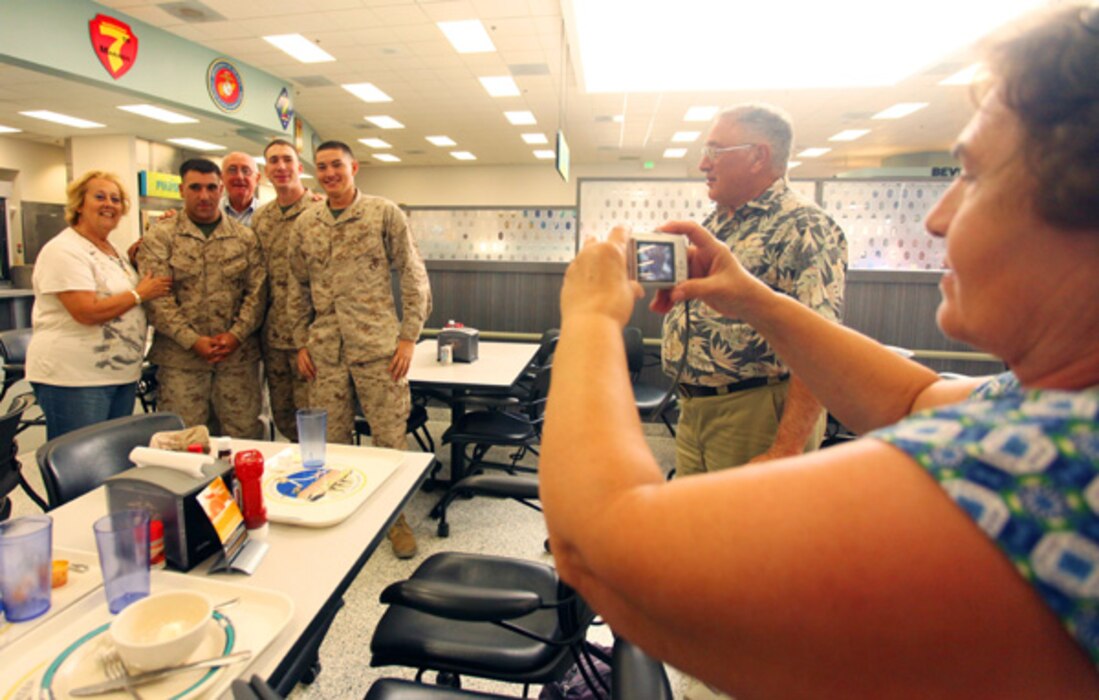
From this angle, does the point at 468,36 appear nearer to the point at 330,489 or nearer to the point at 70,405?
the point at 70,405

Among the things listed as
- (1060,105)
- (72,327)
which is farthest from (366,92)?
(1060,105)

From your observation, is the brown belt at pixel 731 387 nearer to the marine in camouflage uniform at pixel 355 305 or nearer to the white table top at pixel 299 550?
the white table top at pixel 299 550

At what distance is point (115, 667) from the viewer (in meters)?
0.75

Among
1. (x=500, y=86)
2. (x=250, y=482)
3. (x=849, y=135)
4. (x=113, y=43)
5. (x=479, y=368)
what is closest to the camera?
(x=250, y=482)

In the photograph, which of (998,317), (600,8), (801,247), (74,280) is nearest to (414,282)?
(74,280)

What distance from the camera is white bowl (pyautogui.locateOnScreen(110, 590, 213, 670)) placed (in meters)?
0.73

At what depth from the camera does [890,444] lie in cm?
36

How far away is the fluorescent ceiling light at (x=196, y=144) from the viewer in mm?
9703

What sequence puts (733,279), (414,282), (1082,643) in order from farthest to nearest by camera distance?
(414,282) < (733,279) < (1082,643)

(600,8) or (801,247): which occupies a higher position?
(600,8)

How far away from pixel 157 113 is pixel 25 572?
9569mm

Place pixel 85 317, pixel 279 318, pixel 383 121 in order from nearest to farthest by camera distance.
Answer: pixel 85 317
pixel 279 318
pixel 383 121

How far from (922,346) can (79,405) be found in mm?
4957

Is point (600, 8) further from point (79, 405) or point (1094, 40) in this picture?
point (1094, 40)
